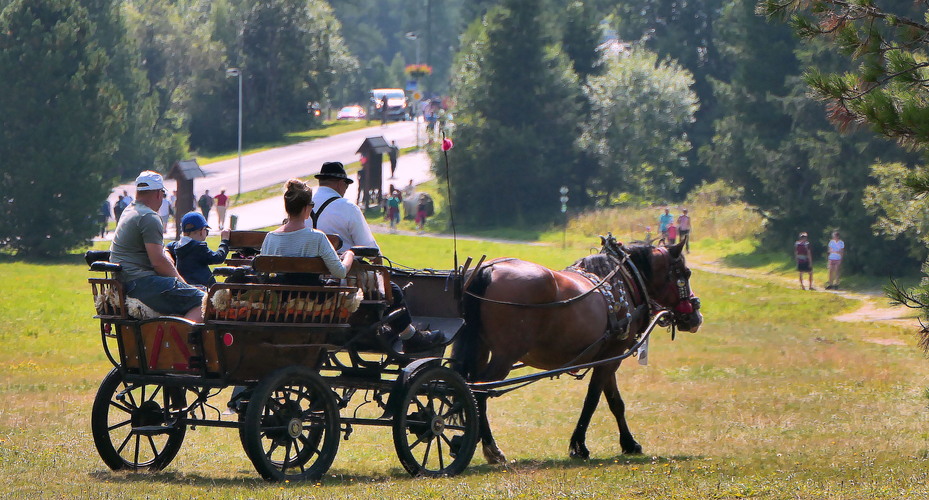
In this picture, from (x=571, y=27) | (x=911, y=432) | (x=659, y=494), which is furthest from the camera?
(x=571, y=27)

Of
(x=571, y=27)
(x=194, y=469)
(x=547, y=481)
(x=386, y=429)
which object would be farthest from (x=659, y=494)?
(x=571, y=27)

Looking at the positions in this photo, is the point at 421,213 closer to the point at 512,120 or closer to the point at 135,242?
the point at 512,120

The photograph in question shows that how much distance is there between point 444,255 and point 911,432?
28163 millimetres

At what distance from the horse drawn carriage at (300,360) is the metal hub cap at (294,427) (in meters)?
0.01

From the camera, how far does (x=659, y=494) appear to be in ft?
29.2

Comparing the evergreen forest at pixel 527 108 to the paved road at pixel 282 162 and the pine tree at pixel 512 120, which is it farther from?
the paved road at pixel 282 162

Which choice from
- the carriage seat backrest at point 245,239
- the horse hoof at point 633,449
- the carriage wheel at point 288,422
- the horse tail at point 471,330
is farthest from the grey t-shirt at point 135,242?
the horse hoof at point 633,449

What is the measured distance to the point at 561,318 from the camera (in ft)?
38.7

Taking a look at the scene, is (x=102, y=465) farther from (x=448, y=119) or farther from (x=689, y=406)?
A: (x=448, y=119)

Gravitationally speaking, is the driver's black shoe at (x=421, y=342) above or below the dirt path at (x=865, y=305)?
above

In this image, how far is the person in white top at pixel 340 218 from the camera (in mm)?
10273

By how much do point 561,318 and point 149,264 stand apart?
4.01 m

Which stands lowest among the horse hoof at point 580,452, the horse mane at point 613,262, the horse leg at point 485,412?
the horse hoof at point 580,452

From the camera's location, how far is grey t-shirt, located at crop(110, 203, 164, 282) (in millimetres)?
9516
